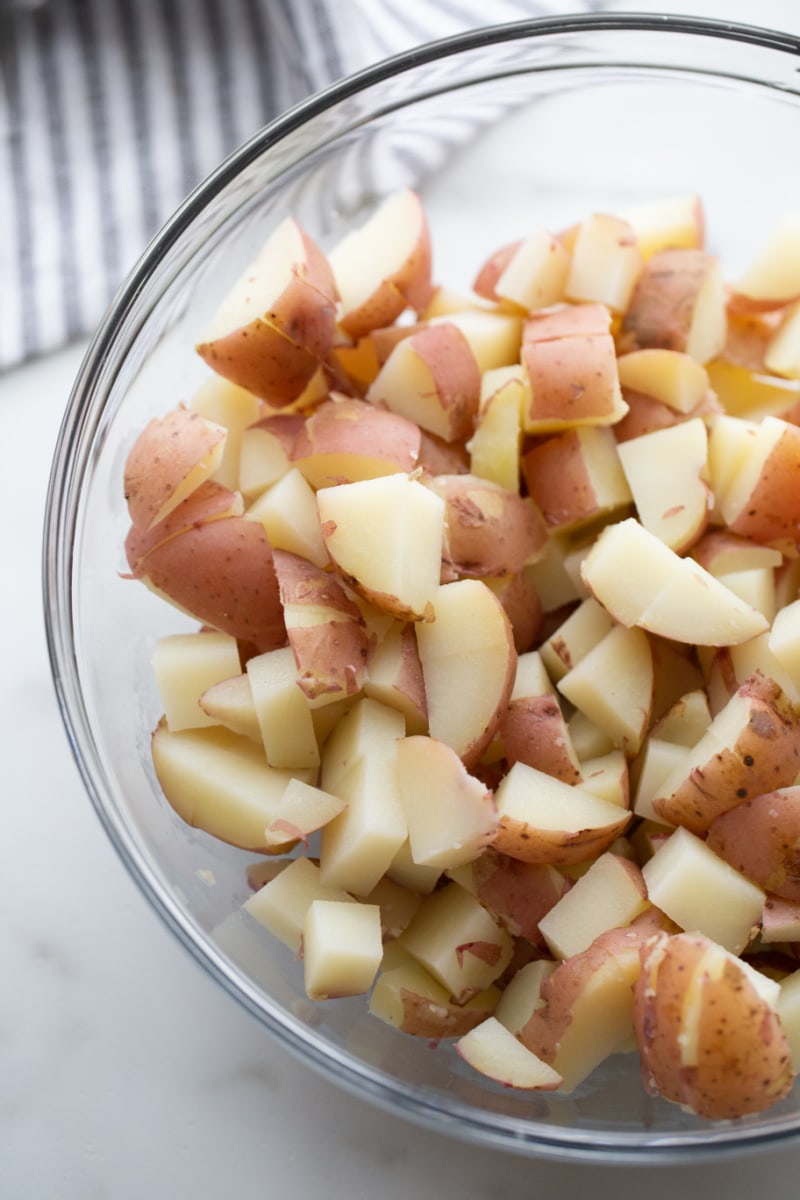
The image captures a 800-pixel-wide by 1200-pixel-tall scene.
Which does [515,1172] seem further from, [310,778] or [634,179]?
[634,179]

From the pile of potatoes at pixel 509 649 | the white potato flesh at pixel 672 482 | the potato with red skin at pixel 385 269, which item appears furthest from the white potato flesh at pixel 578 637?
the potato with red skin at pixel 385 269

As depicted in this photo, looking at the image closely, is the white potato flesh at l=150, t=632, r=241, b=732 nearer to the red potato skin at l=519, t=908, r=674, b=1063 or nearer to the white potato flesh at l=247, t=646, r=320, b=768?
the white potato flesh at l=247, t=646, r=320, b=768

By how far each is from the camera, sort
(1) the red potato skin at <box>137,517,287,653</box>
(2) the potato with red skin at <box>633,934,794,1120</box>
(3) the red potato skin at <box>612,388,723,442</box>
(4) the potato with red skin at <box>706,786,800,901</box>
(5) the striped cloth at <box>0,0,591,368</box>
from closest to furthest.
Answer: (2) the potato with red skin at <box>633,934,794,1120</box>, (4) the potato with red skin at <box>706,786,800,901</box>, (1) the red potato skin at <box>137,517,287,653</box>, (3) the red potato skin at <box>612,388,723,442</box>, (5) the striped cloth at <box>0,0,591,368</box>

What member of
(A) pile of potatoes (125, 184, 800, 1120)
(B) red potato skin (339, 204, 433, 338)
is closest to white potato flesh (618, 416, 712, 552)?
(A) pile of potatoes (125, 184, 800, 1120)

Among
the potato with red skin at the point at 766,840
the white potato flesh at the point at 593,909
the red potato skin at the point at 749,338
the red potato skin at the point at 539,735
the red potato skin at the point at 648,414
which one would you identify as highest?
the red potato skin at the point at 749,338

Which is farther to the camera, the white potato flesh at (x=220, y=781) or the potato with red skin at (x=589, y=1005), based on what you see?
the white potato flesh at (x=220, y=781)

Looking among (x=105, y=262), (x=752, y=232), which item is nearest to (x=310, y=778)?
(x=105, y=262)

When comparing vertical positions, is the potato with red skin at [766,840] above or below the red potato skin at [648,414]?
below

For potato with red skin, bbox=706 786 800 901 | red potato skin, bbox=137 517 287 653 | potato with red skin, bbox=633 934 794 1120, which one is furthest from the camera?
red potato skin, bbox=137 517 287 653

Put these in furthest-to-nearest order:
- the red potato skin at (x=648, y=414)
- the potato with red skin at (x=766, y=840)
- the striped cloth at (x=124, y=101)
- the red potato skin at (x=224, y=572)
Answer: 1. the striped cloth at (x=124, y=101)
2. the red potato skin at (x=648, y=414)
3. the red potato skin at (x=224, y=572)
4. the potato with red skin at (x=766, y=840)

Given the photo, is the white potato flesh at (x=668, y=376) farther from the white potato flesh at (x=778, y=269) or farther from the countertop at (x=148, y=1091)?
the countertop at (x=148, y=1091)
